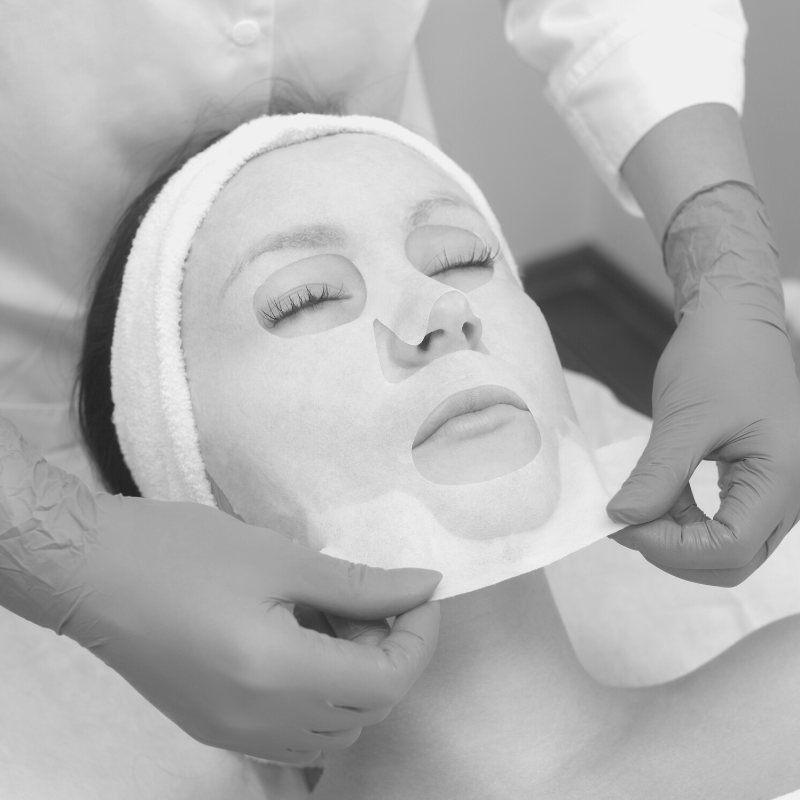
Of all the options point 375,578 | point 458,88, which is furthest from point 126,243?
point 458,88

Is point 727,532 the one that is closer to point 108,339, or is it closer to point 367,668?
point 367,668

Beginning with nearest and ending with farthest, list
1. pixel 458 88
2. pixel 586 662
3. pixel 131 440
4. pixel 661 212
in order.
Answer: pixel 131 440 < pixel 661 212 < pixel 586 662 < pixel 458 88

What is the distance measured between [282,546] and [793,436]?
64 centimetres

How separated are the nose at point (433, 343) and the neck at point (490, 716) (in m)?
0.29

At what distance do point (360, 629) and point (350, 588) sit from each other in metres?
0.10

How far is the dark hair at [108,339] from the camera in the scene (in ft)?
4.61

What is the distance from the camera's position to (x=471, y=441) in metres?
1.09

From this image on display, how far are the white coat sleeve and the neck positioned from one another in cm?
79

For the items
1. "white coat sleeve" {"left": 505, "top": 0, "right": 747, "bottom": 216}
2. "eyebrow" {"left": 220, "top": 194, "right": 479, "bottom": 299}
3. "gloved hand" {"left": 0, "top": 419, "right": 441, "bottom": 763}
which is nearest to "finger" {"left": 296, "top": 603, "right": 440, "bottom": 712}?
"gloved hand" {"left": 0, "top": 419, "right": 441, "bottom": 763}

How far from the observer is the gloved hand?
970 mm

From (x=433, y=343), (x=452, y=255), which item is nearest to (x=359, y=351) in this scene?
(x=433, y=343)

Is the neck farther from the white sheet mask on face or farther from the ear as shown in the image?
the ear

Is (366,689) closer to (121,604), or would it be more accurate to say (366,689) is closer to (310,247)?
(121,604)

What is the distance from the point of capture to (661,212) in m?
1.48
